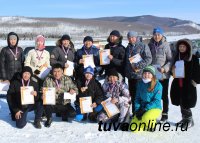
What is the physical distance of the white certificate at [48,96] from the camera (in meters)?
5.88

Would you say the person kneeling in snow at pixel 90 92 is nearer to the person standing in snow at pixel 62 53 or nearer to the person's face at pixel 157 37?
the person standing in snow at pixel 62 53

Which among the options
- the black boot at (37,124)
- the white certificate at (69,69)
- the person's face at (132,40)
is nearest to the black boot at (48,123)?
the black boot at (37,124)

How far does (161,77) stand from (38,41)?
8.21 ft

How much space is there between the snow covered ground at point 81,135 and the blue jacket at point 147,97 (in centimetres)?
48

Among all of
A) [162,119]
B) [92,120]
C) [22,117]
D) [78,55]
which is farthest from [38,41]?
[162,119]

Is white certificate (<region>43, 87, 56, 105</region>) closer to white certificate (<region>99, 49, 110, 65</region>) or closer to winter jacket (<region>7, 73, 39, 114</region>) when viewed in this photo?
winter jacket (<region>7, 73, 39, 114</region>)

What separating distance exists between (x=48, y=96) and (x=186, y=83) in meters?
2.55

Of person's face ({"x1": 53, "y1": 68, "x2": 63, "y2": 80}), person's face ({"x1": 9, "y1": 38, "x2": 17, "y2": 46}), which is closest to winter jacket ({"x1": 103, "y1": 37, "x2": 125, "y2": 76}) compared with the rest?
person's face ({"x1": 53, "y1": 68, "x2": 63, "y2": 80})

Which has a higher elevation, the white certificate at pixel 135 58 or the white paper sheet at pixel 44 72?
the white certificate at pixel 135 58

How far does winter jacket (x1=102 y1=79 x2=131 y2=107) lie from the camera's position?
5918 mm

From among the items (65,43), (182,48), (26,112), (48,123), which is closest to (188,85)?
(182,48)

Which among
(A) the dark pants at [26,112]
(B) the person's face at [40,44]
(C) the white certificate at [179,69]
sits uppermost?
(B) the person's face at [40,44]

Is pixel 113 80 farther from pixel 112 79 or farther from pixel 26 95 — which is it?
pixel 26 95

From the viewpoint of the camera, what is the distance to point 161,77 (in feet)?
19.6
